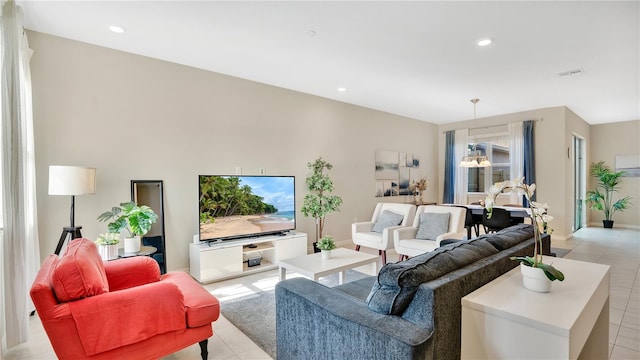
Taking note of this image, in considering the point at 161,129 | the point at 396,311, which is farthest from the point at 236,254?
the point at 396,311

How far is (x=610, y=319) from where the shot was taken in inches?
111

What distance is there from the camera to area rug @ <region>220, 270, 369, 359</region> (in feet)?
8.12

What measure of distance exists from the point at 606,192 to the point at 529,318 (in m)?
9.67

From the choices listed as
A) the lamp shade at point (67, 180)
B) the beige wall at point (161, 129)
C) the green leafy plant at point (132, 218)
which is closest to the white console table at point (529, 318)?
the green leafy plant at point (132, 218)

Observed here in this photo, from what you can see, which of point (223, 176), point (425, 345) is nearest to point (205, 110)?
point (223, 176)

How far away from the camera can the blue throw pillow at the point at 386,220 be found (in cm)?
471

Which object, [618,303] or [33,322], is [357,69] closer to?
[618,303]

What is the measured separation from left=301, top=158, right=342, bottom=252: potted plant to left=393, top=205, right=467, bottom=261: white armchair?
125cm

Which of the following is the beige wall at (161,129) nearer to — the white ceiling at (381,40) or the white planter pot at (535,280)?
the white ceiling at (381,40)

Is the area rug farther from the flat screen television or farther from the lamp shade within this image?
the lamp shade

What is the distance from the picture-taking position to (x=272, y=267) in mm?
4340

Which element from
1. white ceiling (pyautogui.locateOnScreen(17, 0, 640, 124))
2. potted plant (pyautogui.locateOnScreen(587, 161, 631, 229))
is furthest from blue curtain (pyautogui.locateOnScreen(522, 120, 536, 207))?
potted plant (pyautogui.locateOnScreen(587, 161, 631, 229))

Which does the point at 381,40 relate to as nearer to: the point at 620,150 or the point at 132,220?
the point at 132,220

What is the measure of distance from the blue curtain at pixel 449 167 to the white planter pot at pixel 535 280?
22.1ft
